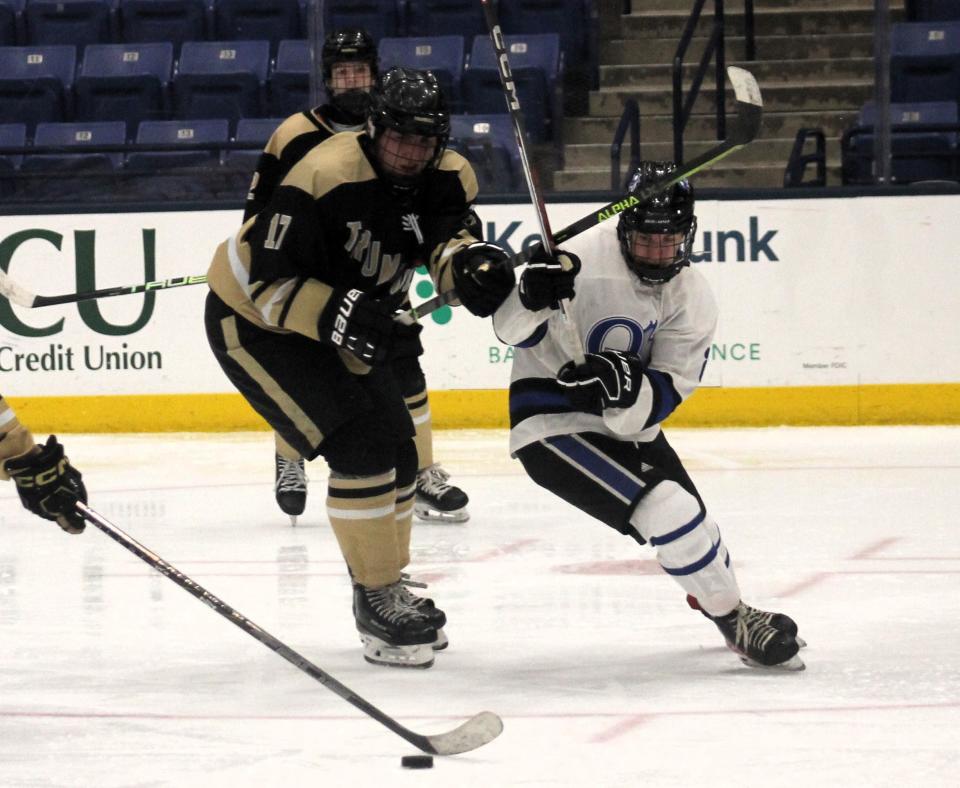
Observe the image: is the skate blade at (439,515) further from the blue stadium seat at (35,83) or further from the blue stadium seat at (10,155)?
the blue stadium seat at (35,83)

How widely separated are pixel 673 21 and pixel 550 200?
100 cm

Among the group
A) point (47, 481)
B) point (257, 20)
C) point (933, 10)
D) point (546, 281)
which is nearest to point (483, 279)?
point (546, 281)

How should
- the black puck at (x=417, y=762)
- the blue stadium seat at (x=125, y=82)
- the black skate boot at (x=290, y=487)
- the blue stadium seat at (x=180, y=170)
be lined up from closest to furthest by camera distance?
the black puck at (x=417, y=762), the black skate boot at (x=290, y=487), the blue stadium seat at (x=180, y=170), the blue stadium seat at (x=125, y=82)

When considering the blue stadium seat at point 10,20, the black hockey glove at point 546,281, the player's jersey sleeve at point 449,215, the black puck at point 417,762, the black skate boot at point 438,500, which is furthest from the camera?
the blue stadium seat at point 10,20

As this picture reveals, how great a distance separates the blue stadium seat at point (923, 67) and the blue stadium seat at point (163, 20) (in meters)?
2.94

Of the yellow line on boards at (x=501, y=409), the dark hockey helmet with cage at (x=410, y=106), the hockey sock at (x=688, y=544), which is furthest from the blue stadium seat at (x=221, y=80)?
the hockey sock at (x=688, y=544)

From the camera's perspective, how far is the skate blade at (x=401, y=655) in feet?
9.49

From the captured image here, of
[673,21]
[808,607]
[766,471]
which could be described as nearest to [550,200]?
[673,21]

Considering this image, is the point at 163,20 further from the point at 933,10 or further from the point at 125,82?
the point at 933,10

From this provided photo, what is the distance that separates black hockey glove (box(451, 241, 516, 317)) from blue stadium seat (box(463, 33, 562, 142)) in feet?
12.6

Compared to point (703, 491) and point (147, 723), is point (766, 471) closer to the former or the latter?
point (703, 491)

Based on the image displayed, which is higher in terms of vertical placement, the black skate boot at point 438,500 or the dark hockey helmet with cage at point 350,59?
the dark hockey helmet with cage at point 350,59

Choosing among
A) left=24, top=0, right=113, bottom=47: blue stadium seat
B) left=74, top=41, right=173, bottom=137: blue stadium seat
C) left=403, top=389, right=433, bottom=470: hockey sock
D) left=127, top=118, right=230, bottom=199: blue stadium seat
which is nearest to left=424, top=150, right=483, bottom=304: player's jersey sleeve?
left=403, top=389, right=433, bottom=470: hockey sock

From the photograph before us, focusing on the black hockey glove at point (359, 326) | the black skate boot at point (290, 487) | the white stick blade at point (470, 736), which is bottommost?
the black skate boot at point (290, 487)
